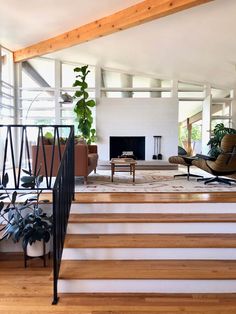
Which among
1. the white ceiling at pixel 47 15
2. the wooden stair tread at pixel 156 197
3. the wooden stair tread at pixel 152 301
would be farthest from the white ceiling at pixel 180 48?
the wooden stair tread at pixel 152 301

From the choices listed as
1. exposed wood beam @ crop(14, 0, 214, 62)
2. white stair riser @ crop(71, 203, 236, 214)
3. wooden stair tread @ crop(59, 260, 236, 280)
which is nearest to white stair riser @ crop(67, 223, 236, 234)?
white stair riser @ crop(71, 203, 236, 214)

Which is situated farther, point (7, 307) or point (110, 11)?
point (110, 11)

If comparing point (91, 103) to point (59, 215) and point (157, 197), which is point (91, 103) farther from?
point (59, 215)

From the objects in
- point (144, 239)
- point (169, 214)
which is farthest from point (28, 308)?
point (169, 214)

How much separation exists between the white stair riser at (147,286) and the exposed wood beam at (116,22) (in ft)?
12.5

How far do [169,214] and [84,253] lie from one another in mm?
1087

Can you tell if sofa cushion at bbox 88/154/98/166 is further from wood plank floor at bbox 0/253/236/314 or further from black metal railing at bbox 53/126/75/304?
wood plank floor at bbox 0/253/236/314

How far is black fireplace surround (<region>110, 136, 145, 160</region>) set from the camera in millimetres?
8484

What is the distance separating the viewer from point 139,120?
8.42 meters

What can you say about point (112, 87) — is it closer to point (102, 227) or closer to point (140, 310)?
point (102, 227)

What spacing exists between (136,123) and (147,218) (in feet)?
18.4

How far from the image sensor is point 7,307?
2314 millimetres

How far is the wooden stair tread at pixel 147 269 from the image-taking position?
2545mm

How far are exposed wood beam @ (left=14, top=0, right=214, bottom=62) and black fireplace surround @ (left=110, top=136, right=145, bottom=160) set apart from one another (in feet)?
10.6
